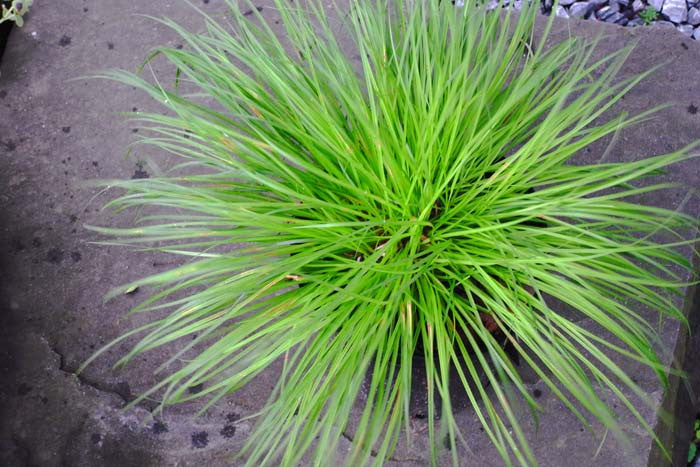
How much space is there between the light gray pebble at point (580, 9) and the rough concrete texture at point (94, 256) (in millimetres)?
354

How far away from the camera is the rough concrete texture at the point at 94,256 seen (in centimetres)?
114

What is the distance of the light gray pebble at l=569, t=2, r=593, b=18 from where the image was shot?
167 cm

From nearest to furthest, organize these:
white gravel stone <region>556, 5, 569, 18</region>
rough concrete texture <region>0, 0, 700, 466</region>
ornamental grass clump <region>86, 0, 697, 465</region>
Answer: ornamental grass clump <region>86, 0, 697, 465</region> → rough concrete texture <region>0, 0, 700, 466</region> → white gravel stone <region>556, 5, 569, 18</region>

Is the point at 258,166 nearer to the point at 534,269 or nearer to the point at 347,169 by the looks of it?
the point at 347,169

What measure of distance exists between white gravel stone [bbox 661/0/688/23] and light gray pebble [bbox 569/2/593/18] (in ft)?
0.61

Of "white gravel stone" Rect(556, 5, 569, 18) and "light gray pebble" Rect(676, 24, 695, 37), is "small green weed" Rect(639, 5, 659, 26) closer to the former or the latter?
"light gray pebble" Rect(676, 24, 695, 37)

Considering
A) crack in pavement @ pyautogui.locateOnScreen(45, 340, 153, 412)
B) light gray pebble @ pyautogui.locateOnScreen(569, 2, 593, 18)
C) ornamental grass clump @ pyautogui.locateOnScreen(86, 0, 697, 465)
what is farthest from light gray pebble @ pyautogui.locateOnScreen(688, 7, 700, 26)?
crack in pavement @ pyautogui.locateOnScreen(45, 340, 153, 412)

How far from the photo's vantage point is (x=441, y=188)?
0.80m

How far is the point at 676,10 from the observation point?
1636 mm

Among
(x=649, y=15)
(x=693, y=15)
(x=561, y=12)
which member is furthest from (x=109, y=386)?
(x=693, y=15)

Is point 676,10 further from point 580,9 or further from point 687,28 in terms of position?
point 580,9

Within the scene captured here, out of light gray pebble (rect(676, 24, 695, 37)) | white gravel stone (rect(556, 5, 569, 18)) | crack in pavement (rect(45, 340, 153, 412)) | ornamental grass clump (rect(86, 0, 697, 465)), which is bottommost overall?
crack in pavement (rect(45, 340, 153, 412))

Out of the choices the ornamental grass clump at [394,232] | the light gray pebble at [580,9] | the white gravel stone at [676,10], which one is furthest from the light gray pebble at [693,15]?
the ornamental grass clump at [394,232]

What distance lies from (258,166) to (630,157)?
2.43ft
